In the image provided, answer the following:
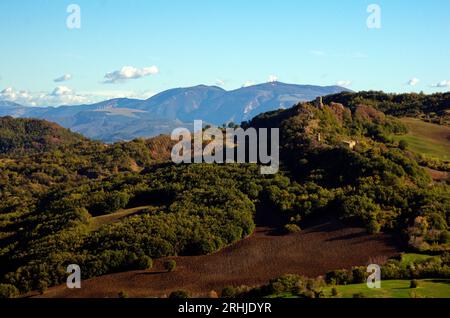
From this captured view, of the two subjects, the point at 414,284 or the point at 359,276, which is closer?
the point at 414,284

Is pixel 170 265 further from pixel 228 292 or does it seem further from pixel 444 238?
pixel 444 238

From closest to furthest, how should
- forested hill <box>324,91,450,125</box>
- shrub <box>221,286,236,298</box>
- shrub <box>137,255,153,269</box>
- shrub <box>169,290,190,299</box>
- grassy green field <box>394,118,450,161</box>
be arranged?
shrub <box>221,286,236,298</box>, shrub <box>169,290,190,299</box>, shrub <box>137,255,153,269</box>, grassy green field <box>394,118,450,161</box>, forested hill <box>324,91,450,125</box>

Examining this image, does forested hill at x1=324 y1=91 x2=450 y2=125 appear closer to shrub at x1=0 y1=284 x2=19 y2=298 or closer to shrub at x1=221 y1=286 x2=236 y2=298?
shrub at x1=221 y1=286 x2=236 y2=298

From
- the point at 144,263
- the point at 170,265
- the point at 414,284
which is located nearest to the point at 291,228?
the point at 170,265

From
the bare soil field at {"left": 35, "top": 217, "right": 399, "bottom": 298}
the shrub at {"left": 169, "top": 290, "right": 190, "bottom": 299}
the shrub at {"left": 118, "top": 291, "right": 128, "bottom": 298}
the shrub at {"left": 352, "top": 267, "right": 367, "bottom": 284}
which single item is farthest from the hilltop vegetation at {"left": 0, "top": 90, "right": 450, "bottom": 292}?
the shrub at {"left": 352, "top": 267, "right": 367, "bottom": 284}

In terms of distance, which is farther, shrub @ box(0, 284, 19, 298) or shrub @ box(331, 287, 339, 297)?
shrub @ box(0, 284, 19, 298)
